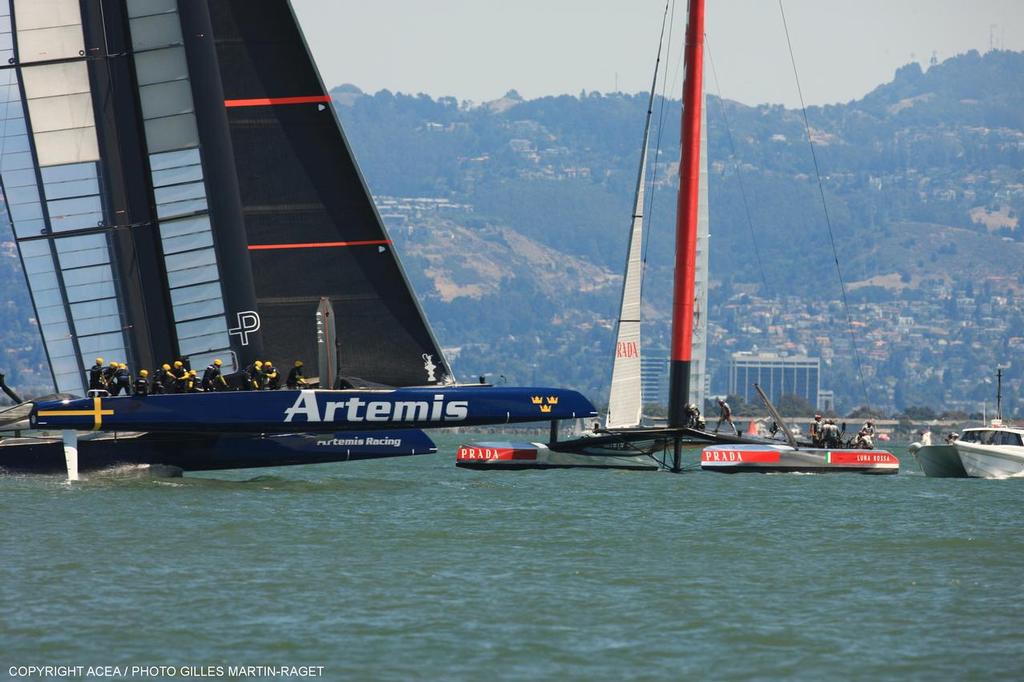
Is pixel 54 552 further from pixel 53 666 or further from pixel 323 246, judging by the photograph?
pixel 323 246

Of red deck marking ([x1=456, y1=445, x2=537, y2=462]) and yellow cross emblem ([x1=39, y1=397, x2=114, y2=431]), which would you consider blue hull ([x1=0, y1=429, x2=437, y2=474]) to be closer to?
yellow cross emblem ([x1=39, y1=397, x2=114, y2=431])

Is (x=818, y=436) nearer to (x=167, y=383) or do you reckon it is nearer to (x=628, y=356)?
(x=628, y=356)

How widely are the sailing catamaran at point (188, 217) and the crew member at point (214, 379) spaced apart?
70cm

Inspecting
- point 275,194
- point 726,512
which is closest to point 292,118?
point 275,194

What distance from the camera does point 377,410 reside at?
66.1 ft

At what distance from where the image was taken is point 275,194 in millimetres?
21500

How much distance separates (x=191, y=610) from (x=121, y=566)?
7.43 ft

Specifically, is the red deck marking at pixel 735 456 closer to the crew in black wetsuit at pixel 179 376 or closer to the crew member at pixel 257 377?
the crew member at pixel 257 377

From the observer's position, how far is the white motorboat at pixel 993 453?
101ft

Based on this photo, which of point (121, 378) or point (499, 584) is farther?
point (121, 378)

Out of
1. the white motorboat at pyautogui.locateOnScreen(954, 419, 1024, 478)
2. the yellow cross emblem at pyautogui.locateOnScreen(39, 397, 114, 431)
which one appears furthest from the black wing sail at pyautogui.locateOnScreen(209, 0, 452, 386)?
the white motorboat at pyautogui.locateOnScreen(954, 419, 1024, 478)

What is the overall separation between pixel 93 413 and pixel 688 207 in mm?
11146

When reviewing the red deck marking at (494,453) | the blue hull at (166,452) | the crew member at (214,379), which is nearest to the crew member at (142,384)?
the crew member at (214,379)

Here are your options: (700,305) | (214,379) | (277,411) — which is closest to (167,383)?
(214,379)
